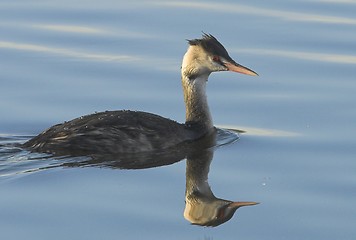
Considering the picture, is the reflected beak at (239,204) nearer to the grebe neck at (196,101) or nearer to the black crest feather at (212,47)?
the grebe neck at (196,101)

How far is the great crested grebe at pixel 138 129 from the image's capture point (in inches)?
481

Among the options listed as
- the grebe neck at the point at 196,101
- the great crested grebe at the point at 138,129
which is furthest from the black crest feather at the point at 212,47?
the grebe neck at the point at 196,101

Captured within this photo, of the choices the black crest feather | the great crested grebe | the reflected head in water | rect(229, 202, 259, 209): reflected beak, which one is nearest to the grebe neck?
the great crested grebe

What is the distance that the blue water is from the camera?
10219 millimetres

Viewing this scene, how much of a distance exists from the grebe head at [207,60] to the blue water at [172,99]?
1.61ft

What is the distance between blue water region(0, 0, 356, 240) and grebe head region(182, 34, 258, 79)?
49cm

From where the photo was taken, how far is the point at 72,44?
15.9 metres

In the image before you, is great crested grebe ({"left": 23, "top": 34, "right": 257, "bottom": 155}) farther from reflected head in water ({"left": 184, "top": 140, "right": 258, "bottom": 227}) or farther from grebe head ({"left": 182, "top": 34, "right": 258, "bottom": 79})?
reflected head in water ({"left": 184, "top": 140, "right": 258, "bottom": 227})

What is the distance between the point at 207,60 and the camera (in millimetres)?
13406

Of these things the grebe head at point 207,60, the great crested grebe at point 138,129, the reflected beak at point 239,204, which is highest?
the grebe head at point 207,60

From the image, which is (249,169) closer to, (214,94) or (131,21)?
(214,94)

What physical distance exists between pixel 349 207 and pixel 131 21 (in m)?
7.00

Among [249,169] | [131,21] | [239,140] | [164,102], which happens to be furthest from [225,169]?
[131,21]

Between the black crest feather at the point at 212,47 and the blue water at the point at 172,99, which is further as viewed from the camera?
the black crest feather at the point at 212,47
